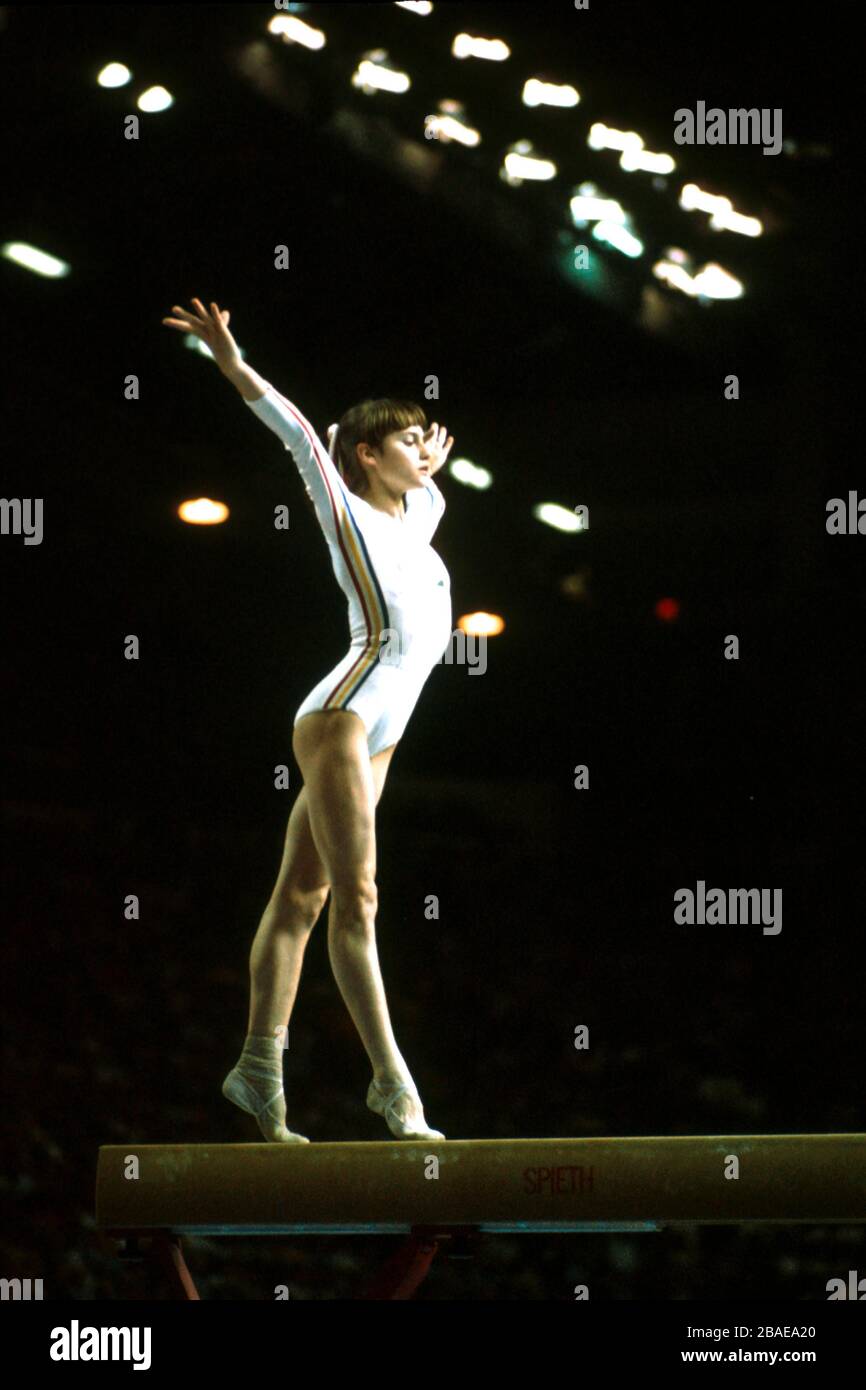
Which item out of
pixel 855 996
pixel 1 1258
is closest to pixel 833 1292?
pixel 855 996

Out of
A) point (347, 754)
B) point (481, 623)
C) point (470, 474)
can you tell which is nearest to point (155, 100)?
point (470, 474)

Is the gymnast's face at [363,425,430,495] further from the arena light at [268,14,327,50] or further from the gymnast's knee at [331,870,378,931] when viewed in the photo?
the arena light at [268,14,327,50]

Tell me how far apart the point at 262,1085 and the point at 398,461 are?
2.10 metres

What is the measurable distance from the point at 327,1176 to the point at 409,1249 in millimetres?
Result: 437

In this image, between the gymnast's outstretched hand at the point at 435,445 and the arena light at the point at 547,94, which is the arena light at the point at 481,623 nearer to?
the arena light at the point at 547,94

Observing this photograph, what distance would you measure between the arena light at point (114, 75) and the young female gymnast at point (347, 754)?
4521mm

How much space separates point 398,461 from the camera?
229 inches

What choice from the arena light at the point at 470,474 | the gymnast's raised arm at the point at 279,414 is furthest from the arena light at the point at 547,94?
the gymnast's raised arm at the point at 279,414

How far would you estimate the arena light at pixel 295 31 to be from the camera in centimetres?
941

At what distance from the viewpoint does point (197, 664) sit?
483 inches

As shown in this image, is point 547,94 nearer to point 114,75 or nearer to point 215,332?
point 114,75

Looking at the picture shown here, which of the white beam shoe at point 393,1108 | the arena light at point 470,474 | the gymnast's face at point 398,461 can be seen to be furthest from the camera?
the arena light at point 470,474

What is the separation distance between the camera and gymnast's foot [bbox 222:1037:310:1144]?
5477 millimetres

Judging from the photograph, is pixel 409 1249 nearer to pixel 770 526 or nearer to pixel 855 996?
pixel 855 996
